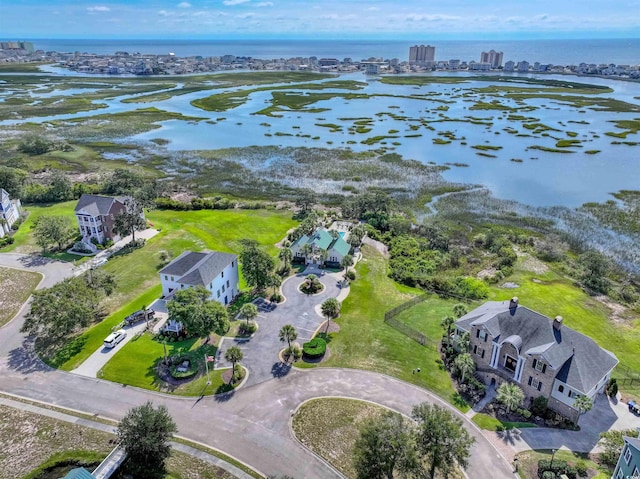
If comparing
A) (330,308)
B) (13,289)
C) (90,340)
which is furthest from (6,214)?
(330,308)

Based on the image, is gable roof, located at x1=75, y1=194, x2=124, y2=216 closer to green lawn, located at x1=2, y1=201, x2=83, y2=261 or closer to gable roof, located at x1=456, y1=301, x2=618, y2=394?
green lawn, located at x1=2, y1=201, x2=83, y2=261

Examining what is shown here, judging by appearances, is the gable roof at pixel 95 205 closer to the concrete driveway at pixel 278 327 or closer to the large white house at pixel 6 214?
the large white house at pixel 6 214

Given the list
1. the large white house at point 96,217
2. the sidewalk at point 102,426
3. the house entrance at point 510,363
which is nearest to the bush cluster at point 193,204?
the large white house at point 96,217

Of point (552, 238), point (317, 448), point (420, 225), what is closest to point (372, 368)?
point (317, 448)

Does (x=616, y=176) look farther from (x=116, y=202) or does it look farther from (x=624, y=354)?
(x=116, y=202)

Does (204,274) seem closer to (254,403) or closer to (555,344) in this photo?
(254,403)

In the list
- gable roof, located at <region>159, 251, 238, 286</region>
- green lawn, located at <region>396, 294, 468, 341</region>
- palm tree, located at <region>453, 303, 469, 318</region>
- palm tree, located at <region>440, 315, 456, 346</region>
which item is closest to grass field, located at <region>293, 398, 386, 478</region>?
palm tree, located at <region>440, 315, 456, 346</region>
